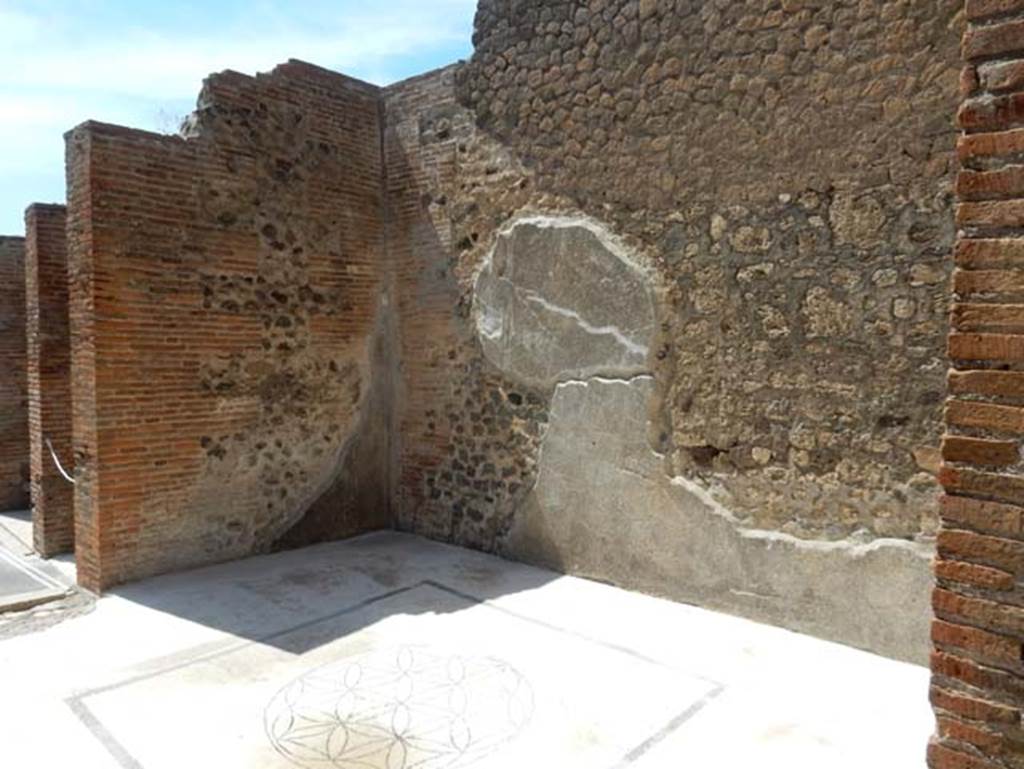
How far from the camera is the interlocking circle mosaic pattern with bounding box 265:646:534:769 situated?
2.75m

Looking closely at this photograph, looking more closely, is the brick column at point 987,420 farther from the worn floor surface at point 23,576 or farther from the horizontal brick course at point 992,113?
the worn floor surface at point 23,576

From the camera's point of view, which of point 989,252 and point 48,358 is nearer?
point 989,252

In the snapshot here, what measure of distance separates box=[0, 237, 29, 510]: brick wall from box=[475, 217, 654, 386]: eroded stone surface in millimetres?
5249

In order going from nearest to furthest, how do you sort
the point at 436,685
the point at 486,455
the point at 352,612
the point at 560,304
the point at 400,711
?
the point at 400,711
the point at 436,685
the point at 352,612
the point at 560,304
the point at 486,455

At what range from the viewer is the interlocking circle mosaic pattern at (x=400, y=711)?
2754 millimetres

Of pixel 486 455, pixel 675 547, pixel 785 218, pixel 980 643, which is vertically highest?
pixel 785 218

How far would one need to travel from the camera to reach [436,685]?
3299 millimetres

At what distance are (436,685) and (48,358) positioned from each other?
4.04m

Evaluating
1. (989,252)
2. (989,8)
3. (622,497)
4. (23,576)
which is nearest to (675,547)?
(622,497)

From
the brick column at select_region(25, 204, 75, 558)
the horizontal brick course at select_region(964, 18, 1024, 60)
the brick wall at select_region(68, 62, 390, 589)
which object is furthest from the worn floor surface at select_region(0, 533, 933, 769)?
the horizontal brick course at select_region(964, 18, 1024, 60)

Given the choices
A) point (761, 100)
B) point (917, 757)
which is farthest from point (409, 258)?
point (917, 757)

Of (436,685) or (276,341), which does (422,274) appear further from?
(436,685)

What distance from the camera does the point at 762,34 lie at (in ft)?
12.5

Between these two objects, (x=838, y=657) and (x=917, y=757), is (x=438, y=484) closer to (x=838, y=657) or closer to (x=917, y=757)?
(x=838, y=657)
